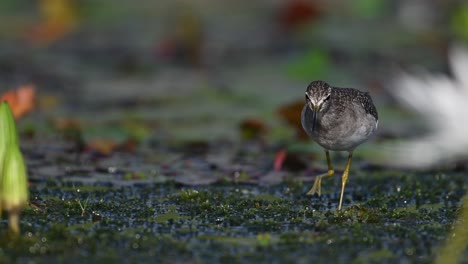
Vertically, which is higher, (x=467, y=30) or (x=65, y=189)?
(x=467, y=30)

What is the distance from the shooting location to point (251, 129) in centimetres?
941

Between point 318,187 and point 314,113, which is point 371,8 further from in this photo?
point 314,113

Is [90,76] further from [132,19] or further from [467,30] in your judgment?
[467,30]

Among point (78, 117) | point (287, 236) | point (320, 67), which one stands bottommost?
point (287, 236)

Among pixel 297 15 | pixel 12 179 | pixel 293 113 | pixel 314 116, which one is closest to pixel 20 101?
pixel 293 113

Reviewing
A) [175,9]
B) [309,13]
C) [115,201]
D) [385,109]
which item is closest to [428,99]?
[385,109]

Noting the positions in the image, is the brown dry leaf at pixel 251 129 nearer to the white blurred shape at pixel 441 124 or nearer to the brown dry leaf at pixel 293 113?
the brown dry leaf at pixel 293 113

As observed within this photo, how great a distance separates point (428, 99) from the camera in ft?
27.9

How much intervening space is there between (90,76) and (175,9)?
2826 millimetres

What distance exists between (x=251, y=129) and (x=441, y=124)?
6.76 feet

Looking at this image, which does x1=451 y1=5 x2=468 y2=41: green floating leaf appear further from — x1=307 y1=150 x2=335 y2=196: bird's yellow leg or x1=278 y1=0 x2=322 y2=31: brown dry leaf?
x1=307 y1=150 x2=335 y2=196: bird's yellow leg

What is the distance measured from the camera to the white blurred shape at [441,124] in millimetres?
8102

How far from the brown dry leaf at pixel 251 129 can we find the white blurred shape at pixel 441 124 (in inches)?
53.5

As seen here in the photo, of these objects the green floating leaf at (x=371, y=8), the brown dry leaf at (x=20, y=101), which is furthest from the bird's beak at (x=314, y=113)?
the green floating leaf at (x=371, y=8)
